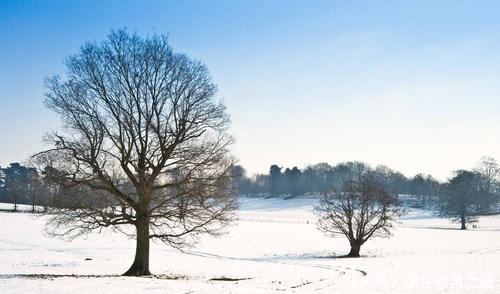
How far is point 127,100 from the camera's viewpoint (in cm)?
1916

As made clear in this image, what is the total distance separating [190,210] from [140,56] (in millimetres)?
7503

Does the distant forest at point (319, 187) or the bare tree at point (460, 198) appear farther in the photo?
the bare tree at point (460, 198)

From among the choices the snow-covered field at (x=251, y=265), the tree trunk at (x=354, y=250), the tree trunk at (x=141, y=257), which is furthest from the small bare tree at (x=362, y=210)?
the tree trunk at (x=141, y=257)

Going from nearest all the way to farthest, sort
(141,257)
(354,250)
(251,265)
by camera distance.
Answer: (141,257) → (251,265) → (354,250)

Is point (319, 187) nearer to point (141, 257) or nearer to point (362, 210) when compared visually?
point (362, 210)

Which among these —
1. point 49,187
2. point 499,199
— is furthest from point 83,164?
point 499,199

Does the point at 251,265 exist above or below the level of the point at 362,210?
below

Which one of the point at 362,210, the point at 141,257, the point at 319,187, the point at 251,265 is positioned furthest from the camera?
the point at 319,187

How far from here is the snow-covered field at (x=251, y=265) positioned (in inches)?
623

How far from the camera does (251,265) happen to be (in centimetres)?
3069

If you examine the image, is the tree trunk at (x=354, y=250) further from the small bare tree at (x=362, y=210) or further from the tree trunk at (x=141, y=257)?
the tree trunk at (x=141, y=257)

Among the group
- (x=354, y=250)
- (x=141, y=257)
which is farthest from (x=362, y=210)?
(x=141, y=257)

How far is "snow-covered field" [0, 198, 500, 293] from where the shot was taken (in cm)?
1582

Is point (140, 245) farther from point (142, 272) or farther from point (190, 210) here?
point (190, 210)
